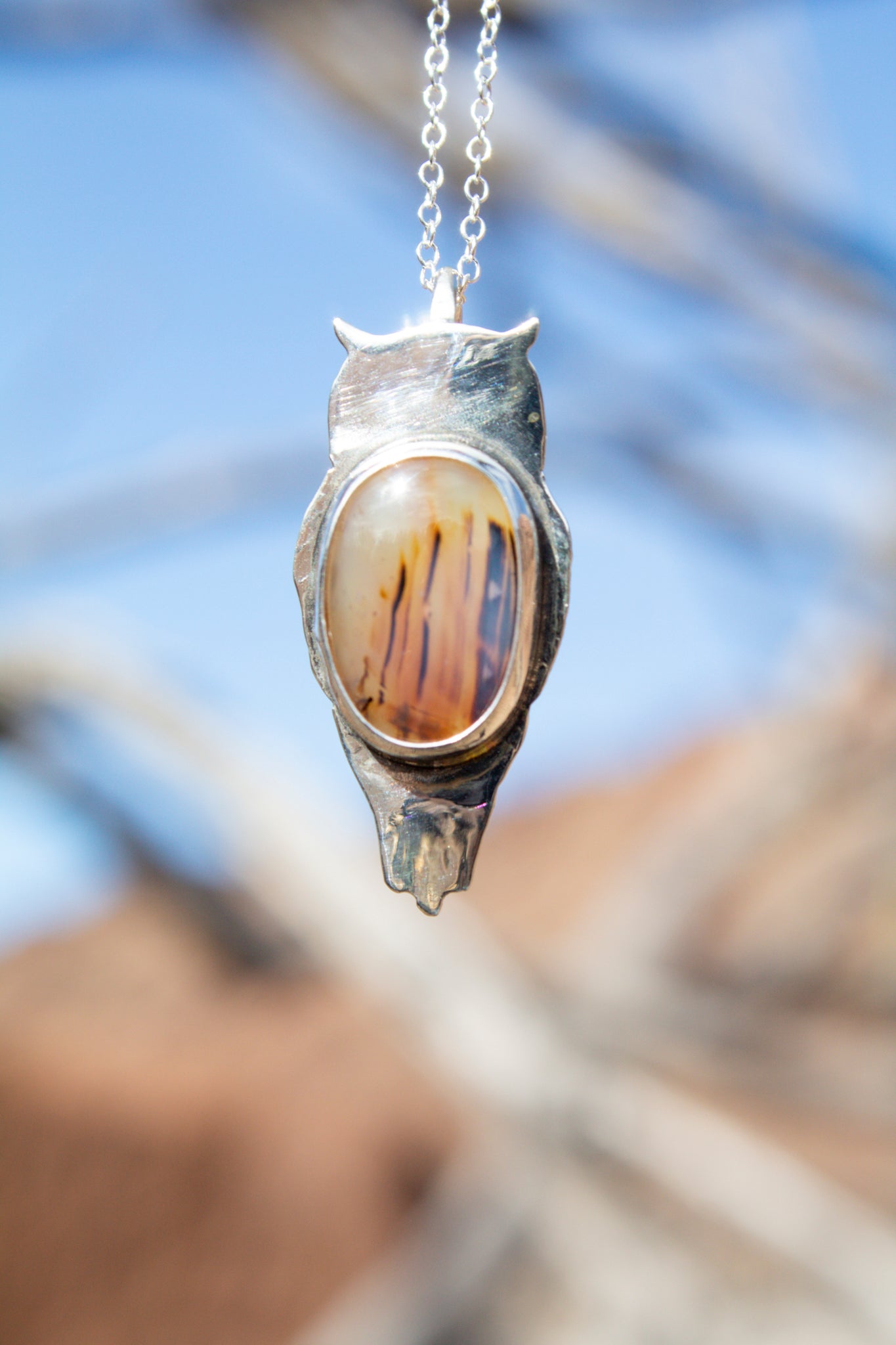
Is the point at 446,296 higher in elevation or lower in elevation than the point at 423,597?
higher

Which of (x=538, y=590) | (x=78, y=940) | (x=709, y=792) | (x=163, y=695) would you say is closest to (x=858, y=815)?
(x=709, y=792)

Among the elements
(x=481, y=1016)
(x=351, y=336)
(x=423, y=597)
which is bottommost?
(x=423, y=597)

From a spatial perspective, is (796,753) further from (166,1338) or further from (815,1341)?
(166,1338)

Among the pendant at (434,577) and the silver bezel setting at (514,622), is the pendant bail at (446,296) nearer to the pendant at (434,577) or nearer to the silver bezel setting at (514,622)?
the pendant at (434,577)

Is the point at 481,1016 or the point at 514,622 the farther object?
the point at 481,1016

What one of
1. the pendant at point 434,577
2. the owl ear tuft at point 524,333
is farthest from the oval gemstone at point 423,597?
the owl ear tuft at point 524,333

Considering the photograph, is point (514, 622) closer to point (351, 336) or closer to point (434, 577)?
point (434, 577)

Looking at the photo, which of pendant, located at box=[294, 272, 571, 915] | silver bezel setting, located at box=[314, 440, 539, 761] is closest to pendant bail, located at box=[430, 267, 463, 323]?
pendant, located at box=[294, 272, 571, 915]

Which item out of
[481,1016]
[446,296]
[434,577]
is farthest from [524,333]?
[481,1016]
